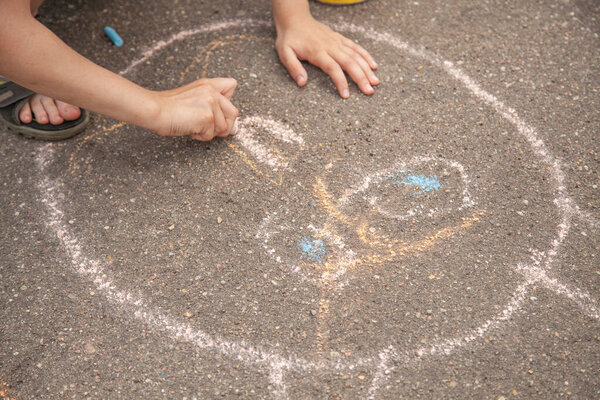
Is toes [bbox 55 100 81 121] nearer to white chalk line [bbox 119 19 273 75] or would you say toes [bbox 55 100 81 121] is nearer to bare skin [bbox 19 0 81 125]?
bare skin [bbox 19 0 81 125]

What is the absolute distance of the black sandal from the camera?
1.79m

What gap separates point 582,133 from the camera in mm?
1829

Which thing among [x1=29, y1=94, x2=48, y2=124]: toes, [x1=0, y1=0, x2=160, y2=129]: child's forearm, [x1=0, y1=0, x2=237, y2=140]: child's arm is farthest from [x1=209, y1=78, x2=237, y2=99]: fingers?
[x1=29, y1=94, x2=48, y2=124]: toes

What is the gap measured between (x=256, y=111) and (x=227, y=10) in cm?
60

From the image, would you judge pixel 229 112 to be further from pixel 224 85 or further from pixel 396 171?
pixel 396 171

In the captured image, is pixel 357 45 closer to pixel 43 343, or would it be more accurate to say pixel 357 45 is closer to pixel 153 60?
pixel 153 60

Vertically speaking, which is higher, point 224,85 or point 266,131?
point 224,85

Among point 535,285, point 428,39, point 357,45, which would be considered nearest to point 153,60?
point 357,45

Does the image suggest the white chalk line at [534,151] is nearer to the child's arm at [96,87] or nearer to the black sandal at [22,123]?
the child's arm at [96,87]

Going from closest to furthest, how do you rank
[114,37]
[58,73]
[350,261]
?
[58,73], [350,261], [114,37]

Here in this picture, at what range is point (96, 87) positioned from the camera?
147cm

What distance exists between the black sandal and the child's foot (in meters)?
0.01

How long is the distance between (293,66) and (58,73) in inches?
32.7

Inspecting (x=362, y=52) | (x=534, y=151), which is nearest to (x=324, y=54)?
(x=362, y=52)
